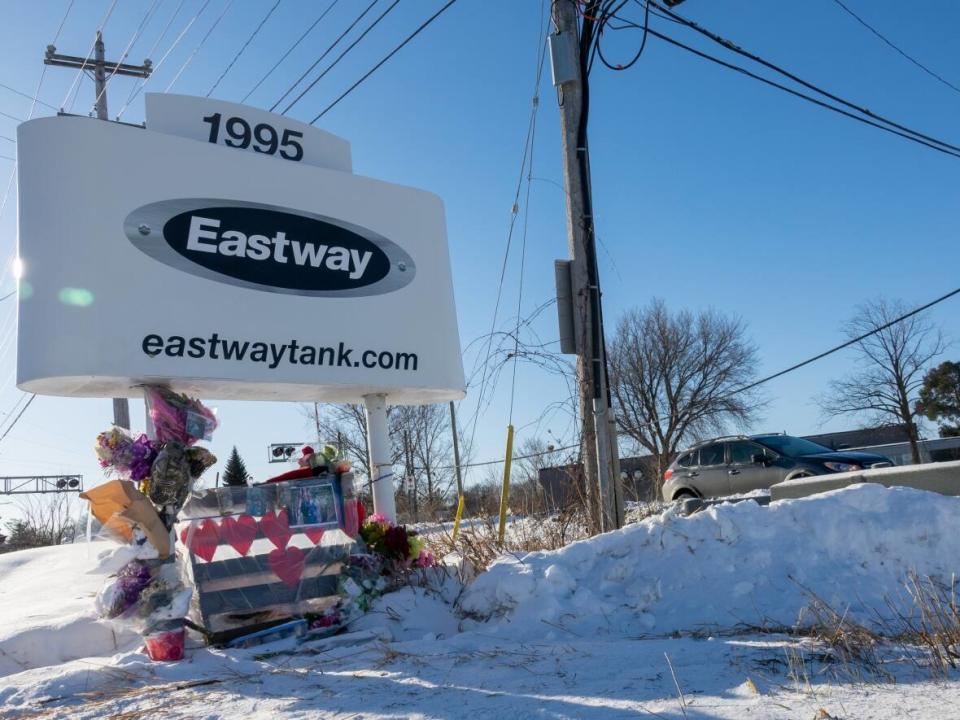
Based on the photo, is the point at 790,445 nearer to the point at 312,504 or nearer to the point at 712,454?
the point at 712,454

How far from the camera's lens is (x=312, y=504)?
7426 mm

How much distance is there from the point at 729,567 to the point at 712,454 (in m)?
8.82

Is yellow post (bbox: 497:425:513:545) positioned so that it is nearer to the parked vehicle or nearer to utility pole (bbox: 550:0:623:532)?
utility pole (bbox: 550:0:623:532)

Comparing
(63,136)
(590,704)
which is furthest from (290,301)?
(590,704)

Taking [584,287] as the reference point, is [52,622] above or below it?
below

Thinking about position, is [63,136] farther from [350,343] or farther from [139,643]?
[139,643]

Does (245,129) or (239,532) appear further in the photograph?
(245,129)

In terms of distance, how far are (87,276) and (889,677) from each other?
6564mm

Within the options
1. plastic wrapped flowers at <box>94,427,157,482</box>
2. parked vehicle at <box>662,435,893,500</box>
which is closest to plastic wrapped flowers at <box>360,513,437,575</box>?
plastic wrapped flowers at <box>94,427,157,482</box>

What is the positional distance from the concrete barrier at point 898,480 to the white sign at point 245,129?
6038 millimetres

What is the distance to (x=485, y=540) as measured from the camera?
305 inches

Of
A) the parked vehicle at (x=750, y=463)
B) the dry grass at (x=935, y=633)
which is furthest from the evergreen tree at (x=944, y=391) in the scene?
the dry grass at (x=935, y=633)

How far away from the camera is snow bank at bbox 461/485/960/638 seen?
5.82 m

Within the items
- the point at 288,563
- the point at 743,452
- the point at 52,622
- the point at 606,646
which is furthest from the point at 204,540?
the point at 743,452
